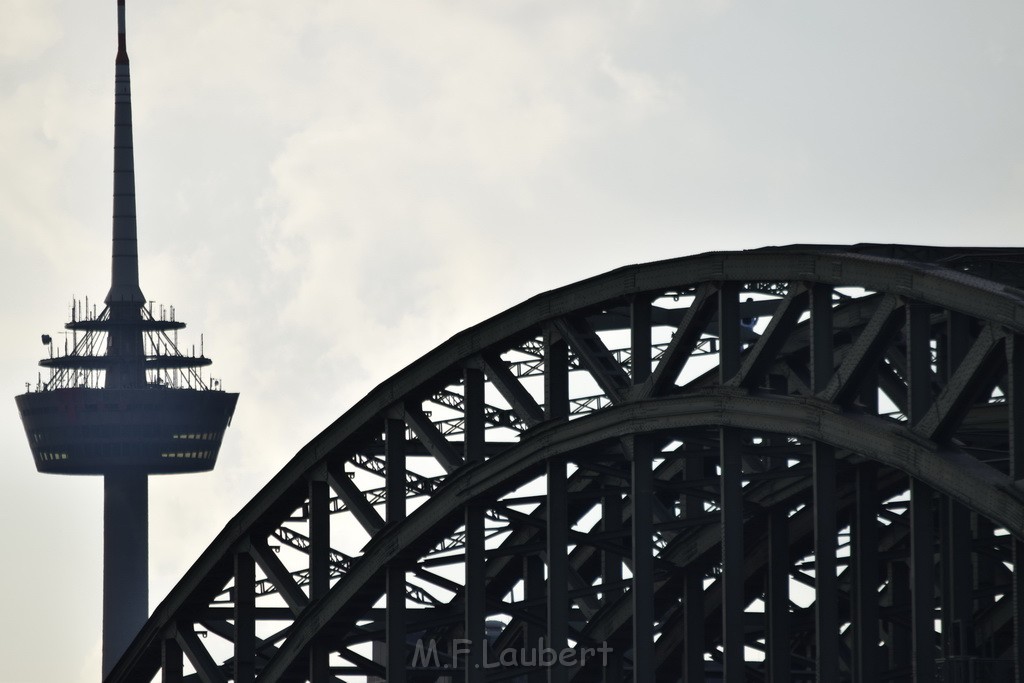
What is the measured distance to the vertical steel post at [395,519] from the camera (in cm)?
4550

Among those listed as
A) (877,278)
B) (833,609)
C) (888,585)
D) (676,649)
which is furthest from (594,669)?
(877,278)

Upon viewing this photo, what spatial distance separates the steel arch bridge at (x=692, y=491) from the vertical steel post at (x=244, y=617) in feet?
0.18

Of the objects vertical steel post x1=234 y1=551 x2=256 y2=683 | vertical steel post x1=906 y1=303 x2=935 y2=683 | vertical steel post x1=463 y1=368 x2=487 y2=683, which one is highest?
vertical steel post x1=234 y1=551 x2=256 y2=683

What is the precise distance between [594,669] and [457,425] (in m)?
5.97

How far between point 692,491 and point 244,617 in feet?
60.1

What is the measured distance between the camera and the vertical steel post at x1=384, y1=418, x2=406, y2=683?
4550 centimetres

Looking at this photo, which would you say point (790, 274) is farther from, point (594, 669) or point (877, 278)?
point (594, 669)

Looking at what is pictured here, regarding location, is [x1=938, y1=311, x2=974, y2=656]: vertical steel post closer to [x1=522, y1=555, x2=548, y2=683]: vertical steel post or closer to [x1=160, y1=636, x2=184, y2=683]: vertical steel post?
[x1=522, y1=555, x2=548, y2=683]: vertical steel post

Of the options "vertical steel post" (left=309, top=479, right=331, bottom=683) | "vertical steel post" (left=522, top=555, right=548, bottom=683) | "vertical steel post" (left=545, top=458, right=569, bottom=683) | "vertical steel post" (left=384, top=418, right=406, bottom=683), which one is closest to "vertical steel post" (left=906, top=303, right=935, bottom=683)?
"vertical steel post" (left=545, top=458, right=569, bottom=683)

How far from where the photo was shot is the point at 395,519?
4628 cm

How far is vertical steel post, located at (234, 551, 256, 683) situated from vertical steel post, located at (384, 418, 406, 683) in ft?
22.4

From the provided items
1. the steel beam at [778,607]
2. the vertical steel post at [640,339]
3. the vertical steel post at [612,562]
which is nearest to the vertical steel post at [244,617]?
the vertical steel post at [612,562]

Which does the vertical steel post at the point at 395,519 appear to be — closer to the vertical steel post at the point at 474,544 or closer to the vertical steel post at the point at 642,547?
the vertical steel post at the point at 474,544

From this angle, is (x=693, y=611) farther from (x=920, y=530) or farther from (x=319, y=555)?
(x=920, y=530)
